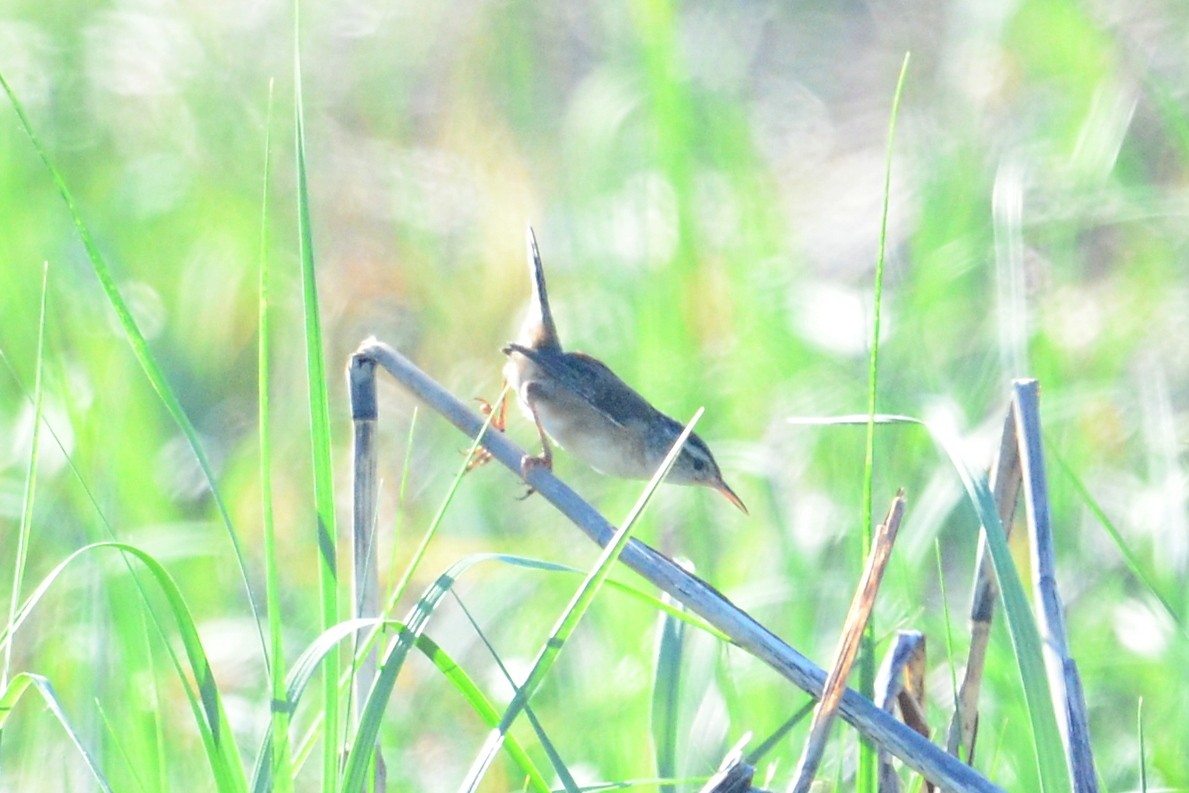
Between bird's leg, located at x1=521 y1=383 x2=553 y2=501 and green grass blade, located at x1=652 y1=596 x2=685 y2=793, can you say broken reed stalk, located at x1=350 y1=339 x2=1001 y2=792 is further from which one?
green grass blade, located at x1=652 y1=596 x2=685 y2=793

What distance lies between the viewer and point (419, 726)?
12.0 ft

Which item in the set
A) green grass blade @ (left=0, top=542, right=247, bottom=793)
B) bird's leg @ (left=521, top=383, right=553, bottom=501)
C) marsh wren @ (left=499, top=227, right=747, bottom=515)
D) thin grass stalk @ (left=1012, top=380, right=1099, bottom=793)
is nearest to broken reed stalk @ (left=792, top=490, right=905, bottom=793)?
thin grass stalk @ (left=1012, top=380, right=1099, bottom=793)

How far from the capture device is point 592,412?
3.10 meters

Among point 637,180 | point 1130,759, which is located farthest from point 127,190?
point 1130,759

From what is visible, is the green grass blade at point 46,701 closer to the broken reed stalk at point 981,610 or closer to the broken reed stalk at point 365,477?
the broken reed stalk at point 365,477

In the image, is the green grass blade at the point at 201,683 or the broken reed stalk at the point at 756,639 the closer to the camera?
the green grass blade at the point at 201,683

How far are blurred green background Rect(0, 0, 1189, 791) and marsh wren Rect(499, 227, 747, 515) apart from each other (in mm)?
155

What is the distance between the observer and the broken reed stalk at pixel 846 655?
5.67 ft

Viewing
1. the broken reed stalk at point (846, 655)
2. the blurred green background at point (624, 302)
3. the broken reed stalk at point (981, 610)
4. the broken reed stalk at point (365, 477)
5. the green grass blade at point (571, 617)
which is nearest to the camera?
the green grass blade at point (571, 617)

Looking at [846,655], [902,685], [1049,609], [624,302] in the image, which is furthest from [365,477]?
[624,302]

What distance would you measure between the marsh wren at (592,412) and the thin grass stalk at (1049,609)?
112cm

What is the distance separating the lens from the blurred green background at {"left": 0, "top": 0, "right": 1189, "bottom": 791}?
300 centimetres

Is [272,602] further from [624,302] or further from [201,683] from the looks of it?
[624,302]

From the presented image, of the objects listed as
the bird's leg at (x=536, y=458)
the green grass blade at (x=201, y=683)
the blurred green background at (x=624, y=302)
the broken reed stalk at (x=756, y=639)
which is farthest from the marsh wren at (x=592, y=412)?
the green grass blade at (x=201, y=683)
